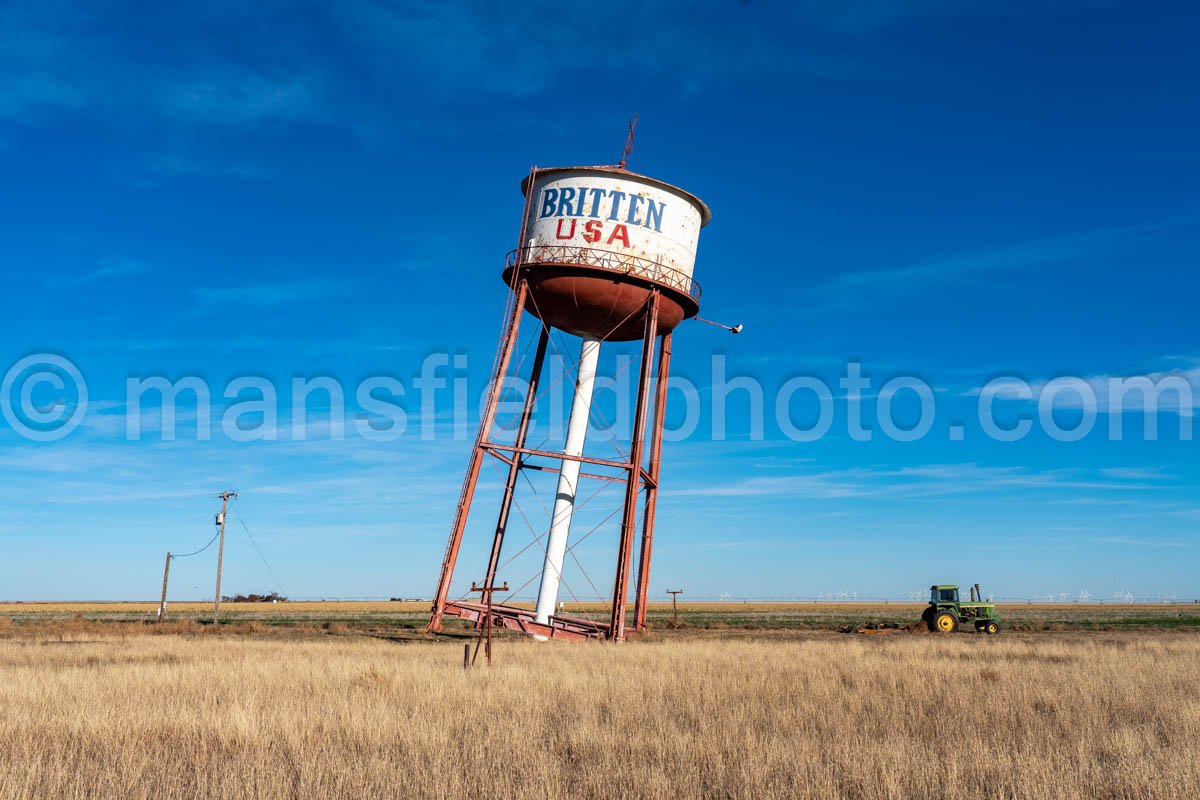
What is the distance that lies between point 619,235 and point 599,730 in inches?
704

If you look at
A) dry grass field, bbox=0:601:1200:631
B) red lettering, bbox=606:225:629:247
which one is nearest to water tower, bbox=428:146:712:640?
red lettering, bbox=606:225:629:247

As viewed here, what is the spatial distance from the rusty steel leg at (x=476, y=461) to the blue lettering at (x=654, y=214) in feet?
14.2

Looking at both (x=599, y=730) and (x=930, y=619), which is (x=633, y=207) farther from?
(x=930, y=619)

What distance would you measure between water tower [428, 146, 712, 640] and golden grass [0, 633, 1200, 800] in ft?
23.9

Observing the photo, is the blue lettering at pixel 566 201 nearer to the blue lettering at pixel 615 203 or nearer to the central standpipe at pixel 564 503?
the blue lettering at pixel 615 203

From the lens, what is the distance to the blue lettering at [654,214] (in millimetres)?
26781

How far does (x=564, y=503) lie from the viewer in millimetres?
27031

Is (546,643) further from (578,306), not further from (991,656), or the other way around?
(991,656)

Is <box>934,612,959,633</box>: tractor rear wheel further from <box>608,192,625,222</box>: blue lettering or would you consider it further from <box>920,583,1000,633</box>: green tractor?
<box>608,192,625,222</box>: blue lettering

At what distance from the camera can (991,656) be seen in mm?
22969

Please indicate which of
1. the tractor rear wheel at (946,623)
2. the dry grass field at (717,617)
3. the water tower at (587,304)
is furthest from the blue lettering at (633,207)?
the tractor rear wheel at (946,623)

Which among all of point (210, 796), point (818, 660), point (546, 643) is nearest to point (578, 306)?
point (546, 643)

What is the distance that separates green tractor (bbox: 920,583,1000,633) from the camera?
1516 inches

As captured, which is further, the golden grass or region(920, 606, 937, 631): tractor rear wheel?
region(920, 606, 937, 631): tractor rear wheel
